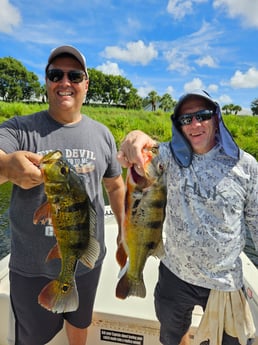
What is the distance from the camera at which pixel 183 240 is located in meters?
2.28

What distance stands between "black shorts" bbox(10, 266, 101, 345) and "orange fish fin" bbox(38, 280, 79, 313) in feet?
1.35

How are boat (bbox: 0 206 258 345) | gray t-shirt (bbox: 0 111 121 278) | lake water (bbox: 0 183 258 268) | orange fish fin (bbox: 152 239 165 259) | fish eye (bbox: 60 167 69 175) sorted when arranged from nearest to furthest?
1. fish eye (bbox: 60 167 69 175)
2. orange fish fin (bbox: 152 239 165 259)
3. gray t-shirt (bbox: 0 111 121 278)
4. boat (bbox: 0 206 258 345)
5. lake water (bbox: 0 183 258 268)

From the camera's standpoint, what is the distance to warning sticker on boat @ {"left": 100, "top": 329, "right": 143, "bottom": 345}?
2.89 meters

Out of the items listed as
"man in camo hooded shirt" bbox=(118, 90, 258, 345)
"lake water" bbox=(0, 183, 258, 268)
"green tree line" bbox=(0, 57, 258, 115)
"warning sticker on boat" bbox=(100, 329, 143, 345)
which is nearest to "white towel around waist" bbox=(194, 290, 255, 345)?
→ "man in camo hooded shirt" bbox=(118, 90, 258, 345)

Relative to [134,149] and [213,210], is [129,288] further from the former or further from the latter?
[134,149]

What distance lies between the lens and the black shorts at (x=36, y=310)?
234 centimetres

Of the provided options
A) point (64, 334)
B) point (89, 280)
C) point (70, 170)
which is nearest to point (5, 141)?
point (70, 170)

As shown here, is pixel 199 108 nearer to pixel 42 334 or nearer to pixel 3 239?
pixel 42 334

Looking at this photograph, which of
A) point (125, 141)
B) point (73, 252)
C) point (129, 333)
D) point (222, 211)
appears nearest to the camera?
point (73, 252)

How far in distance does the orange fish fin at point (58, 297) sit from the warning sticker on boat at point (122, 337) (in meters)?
1.19

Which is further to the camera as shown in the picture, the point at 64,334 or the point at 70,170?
the point at 64,334

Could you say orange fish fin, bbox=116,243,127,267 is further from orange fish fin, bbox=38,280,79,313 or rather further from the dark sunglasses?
the dark sunglasses

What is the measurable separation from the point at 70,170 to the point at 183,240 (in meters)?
1.07

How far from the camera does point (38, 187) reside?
2271 millimetres
